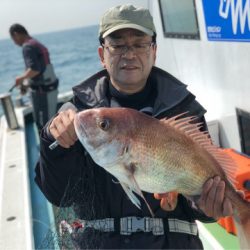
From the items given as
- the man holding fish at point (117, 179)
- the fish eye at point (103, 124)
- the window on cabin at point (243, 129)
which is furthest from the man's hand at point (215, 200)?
the window on cabin at point (243, 129)

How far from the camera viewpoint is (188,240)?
202cm

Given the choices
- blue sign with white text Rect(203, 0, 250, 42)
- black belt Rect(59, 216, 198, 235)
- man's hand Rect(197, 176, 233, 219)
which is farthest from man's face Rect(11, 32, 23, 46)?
man's hand Rect(197, 176, 233, 219)

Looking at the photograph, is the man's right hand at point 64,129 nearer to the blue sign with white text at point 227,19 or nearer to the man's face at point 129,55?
the man's face at point 129,55

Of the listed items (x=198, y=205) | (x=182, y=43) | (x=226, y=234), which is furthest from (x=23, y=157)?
(x=198, y=205)

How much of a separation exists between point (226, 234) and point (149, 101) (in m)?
1.55

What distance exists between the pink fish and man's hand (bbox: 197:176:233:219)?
0.10 feet

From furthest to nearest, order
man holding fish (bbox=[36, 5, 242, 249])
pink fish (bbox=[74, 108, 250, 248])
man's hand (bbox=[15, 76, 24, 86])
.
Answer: man's hand (bbox=[15, 76, 24, 86]), man holding fish (bbox=[36, 5, 242, 249]), pink fish (bbox=[74, 108, 250, 248])

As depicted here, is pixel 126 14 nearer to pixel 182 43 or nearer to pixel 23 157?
pixel 182 43

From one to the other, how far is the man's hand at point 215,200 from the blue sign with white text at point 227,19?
6.21 ft

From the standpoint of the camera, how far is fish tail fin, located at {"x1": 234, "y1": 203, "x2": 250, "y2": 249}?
70.1 inches

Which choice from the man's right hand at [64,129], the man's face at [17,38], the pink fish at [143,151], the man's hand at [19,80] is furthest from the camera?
the man's face at [17,38]

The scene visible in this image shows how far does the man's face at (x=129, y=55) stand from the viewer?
197cm

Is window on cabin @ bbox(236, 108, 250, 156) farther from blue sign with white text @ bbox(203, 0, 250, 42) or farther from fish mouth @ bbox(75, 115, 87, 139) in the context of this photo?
fish mouth @ bbox(75, 115, 87, 139)

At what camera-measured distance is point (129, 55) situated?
6.43 ft
